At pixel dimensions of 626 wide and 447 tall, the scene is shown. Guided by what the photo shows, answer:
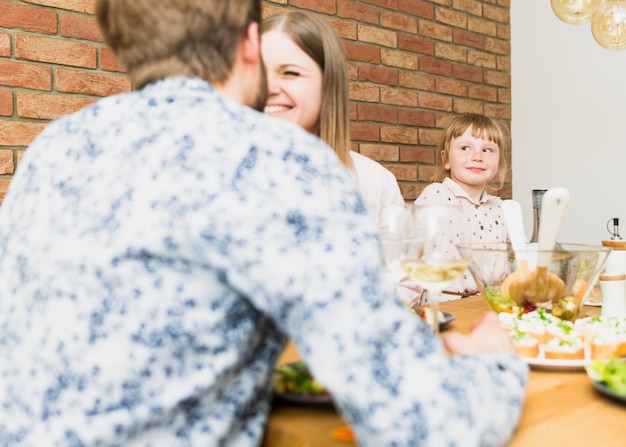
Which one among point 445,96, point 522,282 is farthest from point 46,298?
point 445,96

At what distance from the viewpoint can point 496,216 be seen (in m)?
2.87

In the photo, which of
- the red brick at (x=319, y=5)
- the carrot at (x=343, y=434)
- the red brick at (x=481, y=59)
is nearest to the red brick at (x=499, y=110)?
the red brick at (x=481, y=59)

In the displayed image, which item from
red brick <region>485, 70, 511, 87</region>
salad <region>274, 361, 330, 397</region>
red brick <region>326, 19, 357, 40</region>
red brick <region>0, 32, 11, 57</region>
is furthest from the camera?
red brick <region>485, 70, 511, 87</region>

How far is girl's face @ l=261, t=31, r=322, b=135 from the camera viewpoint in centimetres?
169

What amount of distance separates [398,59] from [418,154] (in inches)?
18.3

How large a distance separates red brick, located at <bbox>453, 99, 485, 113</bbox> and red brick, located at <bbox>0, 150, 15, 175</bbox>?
221cm

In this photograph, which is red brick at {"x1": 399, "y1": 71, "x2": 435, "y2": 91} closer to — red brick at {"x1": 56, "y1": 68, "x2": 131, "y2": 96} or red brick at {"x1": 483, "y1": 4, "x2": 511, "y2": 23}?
red brick at {"x1": 483, "y1": 4, "x2": 511, "y2": 23}

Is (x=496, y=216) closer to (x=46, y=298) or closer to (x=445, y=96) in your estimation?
(x=445, y=96)

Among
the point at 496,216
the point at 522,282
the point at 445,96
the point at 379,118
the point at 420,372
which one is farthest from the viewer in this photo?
the point at 445,96

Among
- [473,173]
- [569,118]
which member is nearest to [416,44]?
[473,173]

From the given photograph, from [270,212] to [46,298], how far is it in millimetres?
273

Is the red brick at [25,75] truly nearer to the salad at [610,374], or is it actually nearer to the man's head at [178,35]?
the man's head at [178,35]

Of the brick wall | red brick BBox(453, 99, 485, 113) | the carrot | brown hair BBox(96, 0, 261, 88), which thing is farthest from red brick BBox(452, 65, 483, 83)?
the carrot

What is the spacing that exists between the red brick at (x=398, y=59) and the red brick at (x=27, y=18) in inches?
59.2
